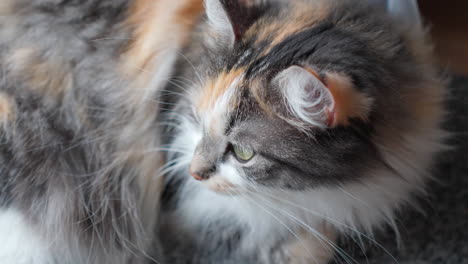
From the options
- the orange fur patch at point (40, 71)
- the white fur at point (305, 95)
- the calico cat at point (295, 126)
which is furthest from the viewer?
the orange fur patch at point (40, 71)

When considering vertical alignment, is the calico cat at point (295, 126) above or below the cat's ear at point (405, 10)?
below

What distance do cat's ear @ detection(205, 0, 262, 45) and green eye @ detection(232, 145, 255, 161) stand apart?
0.19 meters

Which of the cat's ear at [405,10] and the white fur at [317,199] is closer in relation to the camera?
the white fur at [317,199]

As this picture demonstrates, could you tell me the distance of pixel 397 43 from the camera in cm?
80

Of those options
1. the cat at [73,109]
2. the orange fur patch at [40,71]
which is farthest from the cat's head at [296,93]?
the orange fur patch at [40,71]

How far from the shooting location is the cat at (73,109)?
87 centimetres

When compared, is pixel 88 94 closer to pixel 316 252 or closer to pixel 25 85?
pixel 25 85

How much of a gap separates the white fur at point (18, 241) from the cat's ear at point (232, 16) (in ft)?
1.81

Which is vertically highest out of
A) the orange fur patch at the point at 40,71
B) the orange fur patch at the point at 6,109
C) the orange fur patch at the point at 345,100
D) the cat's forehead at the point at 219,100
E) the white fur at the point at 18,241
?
the orange fur patch at the point at 345,100

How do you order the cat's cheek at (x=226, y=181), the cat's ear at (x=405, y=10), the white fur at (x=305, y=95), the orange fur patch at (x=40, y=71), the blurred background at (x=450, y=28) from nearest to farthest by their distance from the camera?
the white fur at (x=305, y=95)
the cat's cheek at (x=226, y=181)
the orange fur patch at (x=40, y=71)
the cat's ear at (x=405, y=10)
the blurred background at (x=450, y=28)

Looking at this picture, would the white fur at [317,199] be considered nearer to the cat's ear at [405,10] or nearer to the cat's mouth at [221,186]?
the cat's mouth at [221,186]

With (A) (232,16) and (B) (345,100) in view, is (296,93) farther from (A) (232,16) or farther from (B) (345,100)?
(A) (232,16)

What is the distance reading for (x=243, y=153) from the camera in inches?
29.2

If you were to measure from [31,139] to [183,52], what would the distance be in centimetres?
36
